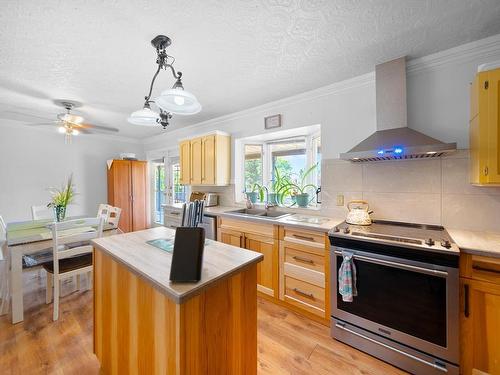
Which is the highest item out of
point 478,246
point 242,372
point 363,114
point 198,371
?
point 363,114

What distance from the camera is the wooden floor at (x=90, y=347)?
4.76 feet

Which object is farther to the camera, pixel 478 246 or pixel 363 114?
pixel 363 114

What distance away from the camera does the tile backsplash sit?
1652 mm

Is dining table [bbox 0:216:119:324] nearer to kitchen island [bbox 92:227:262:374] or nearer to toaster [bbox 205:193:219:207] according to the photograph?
kitchen island [bbox 92:227:262:374]

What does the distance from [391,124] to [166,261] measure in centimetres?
209

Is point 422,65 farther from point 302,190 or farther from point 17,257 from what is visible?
point 17,257

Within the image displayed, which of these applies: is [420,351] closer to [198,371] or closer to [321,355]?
[321,355]

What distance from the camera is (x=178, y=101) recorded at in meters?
1.38

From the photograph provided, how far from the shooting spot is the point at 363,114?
2129 millimetres

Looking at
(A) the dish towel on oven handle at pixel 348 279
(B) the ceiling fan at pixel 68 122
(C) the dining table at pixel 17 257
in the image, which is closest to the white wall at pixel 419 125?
(A) the dish towel on oven handle at pixel 348 279

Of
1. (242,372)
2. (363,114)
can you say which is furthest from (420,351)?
(363,114)

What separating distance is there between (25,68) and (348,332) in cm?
355

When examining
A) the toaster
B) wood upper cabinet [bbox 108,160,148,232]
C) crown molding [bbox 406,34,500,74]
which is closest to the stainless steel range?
crown molding [bbox 406,34,500,74]

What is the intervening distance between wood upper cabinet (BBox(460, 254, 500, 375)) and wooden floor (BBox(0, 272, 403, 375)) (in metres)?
0.46
